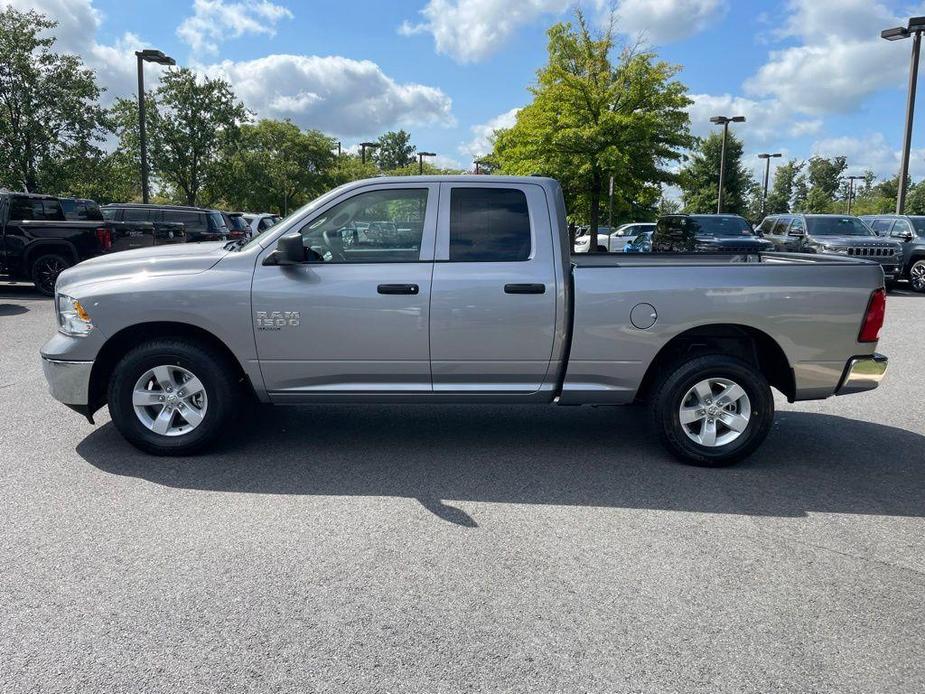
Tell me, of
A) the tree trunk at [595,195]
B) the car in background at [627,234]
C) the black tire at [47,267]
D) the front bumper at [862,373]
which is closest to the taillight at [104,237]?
the black tire at [47,267]

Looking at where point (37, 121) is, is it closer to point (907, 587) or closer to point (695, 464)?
point (695, 464)

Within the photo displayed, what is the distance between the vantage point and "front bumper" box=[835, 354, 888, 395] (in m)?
5.03

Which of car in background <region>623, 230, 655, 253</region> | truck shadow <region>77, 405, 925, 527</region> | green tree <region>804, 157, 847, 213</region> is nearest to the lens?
truck shadow <region>77, 405, 925, 527</region>

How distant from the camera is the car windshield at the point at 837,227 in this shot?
721 inches

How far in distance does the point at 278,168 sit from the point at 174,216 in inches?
1127

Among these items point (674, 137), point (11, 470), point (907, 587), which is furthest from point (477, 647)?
point (674, 137)

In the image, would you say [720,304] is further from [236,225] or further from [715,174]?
[715,174]

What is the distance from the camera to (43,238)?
14.6 m

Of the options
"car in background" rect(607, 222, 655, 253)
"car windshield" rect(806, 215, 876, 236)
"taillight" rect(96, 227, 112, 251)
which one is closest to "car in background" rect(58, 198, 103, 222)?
"taillight" rect(96, 227, 112, 251)

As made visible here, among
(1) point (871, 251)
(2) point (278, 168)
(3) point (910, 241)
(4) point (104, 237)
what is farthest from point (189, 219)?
(2) point (278, 168)

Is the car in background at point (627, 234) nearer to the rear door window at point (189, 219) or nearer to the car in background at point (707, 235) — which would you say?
the car in background at point (707, 235)

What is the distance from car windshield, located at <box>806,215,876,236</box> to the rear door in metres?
15.7

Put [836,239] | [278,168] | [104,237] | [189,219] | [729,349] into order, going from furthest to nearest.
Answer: [278,168]
[189,219]
[836,239]
[104,237]
[729,349]

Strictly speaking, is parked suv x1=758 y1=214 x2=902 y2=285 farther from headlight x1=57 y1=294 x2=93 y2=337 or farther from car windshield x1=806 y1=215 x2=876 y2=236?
Answer: headlight x1=57 y1=294 x2=93 y2=337
